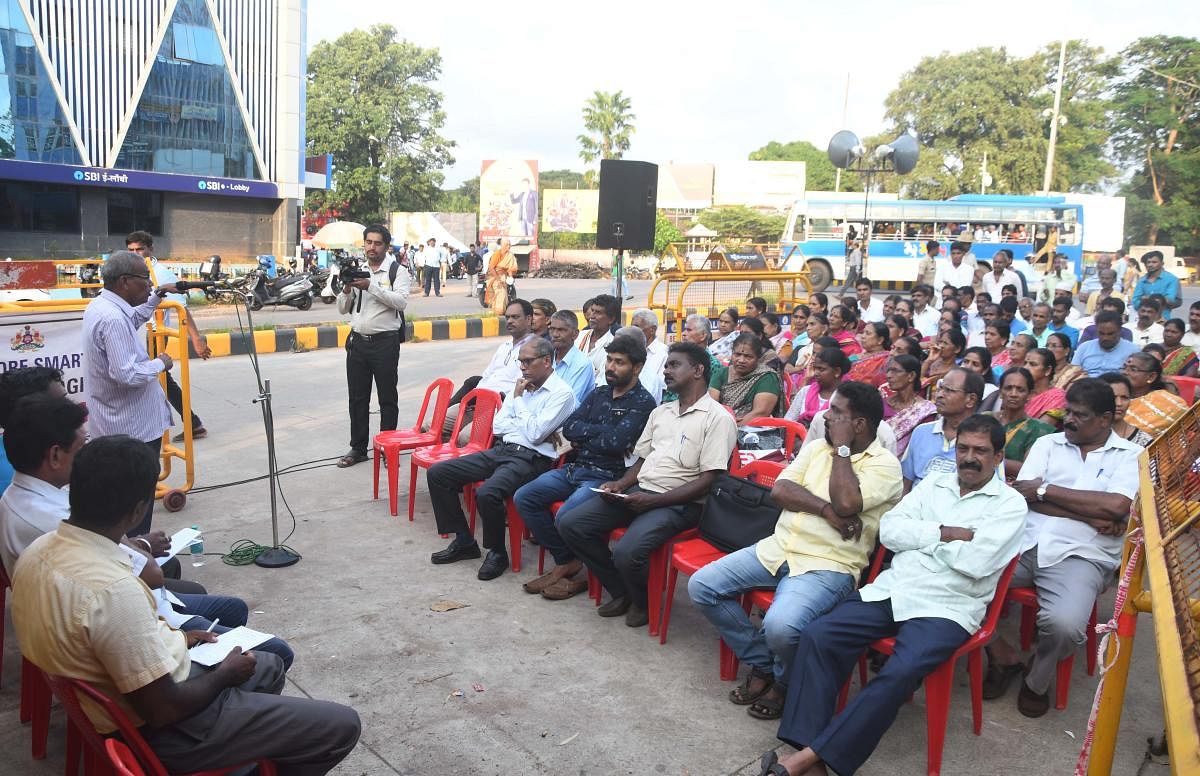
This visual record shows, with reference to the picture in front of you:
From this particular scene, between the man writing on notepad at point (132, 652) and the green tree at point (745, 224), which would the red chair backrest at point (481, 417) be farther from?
the green tree at point (745, 224)

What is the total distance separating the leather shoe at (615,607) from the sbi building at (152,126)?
77.8 feet

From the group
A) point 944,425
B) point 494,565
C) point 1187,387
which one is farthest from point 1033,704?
point 1187,387

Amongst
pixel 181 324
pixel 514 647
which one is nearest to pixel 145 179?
pixel 181 324

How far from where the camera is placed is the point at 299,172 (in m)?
27.5

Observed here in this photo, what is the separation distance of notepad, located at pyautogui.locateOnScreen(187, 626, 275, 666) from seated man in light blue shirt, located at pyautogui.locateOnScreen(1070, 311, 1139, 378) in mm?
6080

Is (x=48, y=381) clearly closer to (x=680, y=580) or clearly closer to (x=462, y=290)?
(x=680, y=580)

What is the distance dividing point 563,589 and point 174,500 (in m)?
2.81

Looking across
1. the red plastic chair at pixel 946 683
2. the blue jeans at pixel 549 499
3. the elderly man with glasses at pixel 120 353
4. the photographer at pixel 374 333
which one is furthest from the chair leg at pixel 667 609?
the photographer at pixel 374 333

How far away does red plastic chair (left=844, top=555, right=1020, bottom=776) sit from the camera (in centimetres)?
315

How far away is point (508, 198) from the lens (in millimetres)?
40938

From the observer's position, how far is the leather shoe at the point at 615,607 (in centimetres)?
444

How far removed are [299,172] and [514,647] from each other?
86.1ft

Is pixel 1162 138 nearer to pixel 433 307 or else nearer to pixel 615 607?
pixel 433 307

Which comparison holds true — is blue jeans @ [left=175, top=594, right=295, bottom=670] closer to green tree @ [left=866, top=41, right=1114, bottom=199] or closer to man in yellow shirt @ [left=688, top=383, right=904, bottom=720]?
man in yellow shirt @ [left=688, top=383, right=904, bottom=720]
